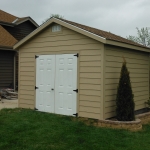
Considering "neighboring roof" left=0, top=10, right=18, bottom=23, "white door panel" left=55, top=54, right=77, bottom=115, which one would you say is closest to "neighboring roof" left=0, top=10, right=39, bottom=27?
"neighboring roof" left=0, top=10, right=18, bottom=23

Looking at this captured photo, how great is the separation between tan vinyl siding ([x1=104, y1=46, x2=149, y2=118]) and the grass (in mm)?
1223

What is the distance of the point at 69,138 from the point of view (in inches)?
248

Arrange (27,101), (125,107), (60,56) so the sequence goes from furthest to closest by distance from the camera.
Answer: (27,101) < (60,56) < (125,107)

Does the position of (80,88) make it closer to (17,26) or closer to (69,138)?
(69,138)

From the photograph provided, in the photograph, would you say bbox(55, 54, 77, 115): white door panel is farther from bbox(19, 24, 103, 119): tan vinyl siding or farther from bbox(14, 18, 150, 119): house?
bbox(19, 24, 103, 119): tan vinyl siding

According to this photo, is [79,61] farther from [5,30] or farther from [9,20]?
[9,20]

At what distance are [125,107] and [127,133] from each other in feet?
3.36

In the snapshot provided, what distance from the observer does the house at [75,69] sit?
800 centimetres

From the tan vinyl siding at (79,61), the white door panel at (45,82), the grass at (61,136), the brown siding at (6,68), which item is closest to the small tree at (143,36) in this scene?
the brown siding at (6,68)

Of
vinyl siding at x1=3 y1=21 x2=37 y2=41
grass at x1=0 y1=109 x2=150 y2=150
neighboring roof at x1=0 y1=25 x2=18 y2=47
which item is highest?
vinyl siding at x1=3 y1=21 x2=37 y2=41

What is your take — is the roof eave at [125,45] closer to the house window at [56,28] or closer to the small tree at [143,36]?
the house window at [56,28]

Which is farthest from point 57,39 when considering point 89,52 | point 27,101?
point 27,101

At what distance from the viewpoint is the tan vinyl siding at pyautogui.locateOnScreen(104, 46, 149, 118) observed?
8.09m

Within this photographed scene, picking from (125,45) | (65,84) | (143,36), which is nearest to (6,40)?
(65,84)
